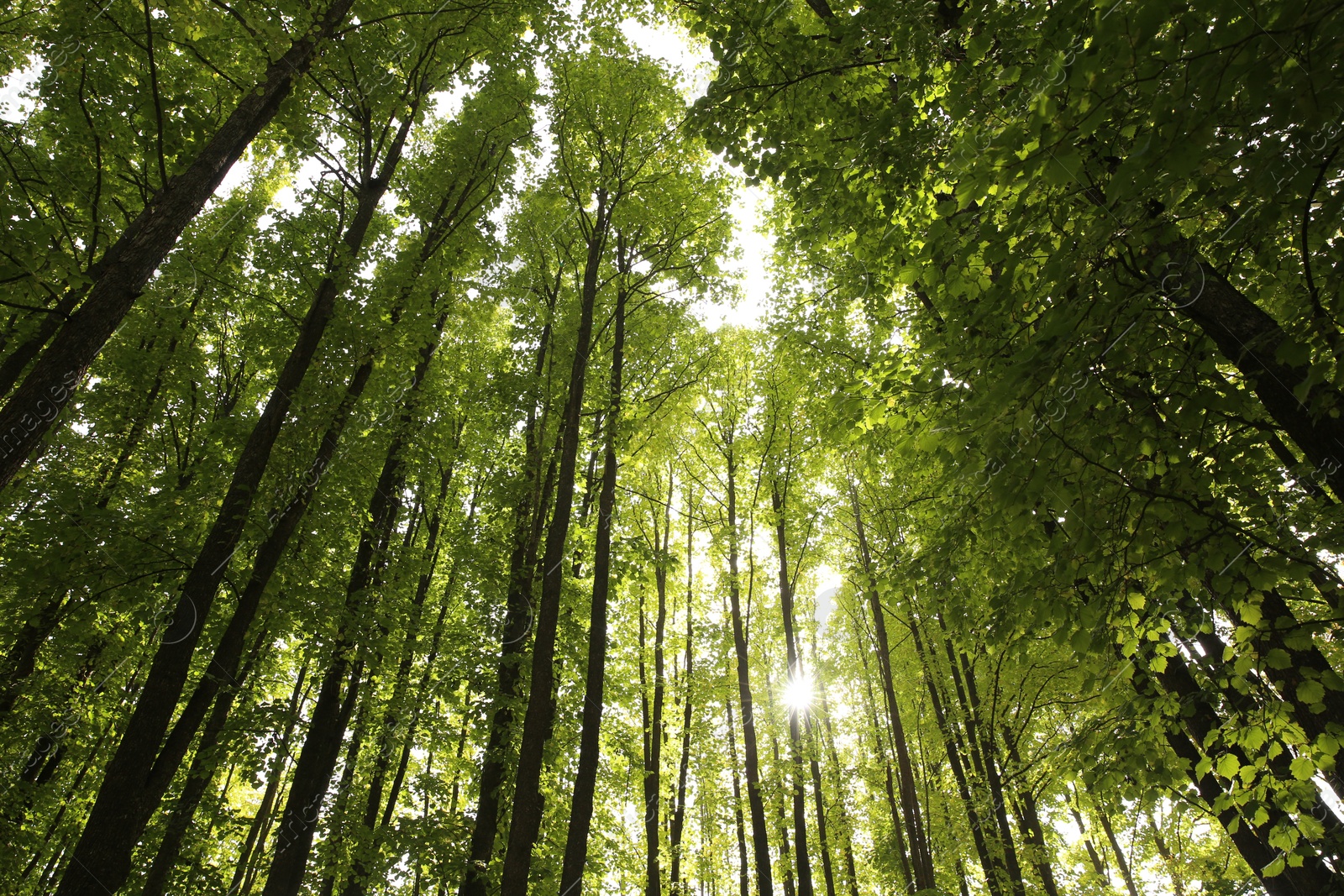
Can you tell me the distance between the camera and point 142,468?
1095 cm

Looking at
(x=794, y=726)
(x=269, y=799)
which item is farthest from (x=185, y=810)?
(x=794, y=726)

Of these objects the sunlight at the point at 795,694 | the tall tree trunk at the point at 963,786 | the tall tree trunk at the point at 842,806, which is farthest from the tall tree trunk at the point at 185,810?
the tall tree trunk at the point at 842,806

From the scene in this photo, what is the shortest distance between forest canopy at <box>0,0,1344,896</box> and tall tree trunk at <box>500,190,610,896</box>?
0.06m

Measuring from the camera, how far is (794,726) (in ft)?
44.0

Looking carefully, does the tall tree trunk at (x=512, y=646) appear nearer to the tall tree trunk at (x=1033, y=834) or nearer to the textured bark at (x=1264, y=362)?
the textured bark at (x=1264, y=362)

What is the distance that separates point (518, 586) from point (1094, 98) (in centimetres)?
911

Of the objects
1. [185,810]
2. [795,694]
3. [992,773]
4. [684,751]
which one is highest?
[795,694]

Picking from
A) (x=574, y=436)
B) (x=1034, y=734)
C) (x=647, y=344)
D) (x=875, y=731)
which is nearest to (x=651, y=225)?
(x=647, y=344)

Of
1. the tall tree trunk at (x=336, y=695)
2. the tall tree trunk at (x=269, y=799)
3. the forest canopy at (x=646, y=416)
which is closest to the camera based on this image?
the forest canopy at (x=646, y=416)

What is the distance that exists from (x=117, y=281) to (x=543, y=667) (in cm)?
541

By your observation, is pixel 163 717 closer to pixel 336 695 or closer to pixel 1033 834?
pixel 336 695

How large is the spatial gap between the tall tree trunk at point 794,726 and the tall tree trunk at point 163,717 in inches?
392

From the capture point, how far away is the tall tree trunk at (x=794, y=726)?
11188mm

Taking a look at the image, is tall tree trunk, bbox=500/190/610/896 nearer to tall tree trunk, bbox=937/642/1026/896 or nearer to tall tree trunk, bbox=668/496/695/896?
tall tree trunk, bbox=937/642/1026/896
